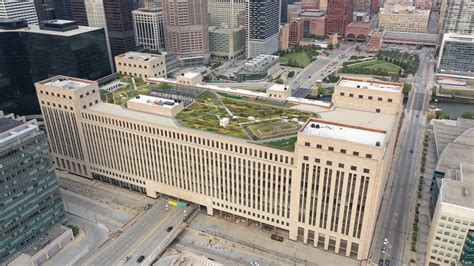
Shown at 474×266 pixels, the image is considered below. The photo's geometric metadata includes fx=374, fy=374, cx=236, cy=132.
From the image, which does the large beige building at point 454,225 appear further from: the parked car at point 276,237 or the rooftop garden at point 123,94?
the rooftop garden at point 123,94

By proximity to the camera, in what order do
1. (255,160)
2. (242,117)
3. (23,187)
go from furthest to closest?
(242,117) → (255,160) → (23,187)

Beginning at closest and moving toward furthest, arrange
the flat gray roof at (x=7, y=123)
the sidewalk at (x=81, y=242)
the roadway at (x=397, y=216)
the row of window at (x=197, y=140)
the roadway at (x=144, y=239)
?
the flat gray roof at (x=7, y=123) → the row of window at (x=197, y=140) → the sidewalk at (x=81, y=242) → the roadway at (x=144, y=239) → the roadway at (x=397, y=216)

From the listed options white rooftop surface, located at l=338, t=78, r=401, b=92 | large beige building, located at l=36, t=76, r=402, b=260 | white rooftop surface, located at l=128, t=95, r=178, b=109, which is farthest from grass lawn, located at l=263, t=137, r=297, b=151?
white rooftop surface, located at l=128, t=95, r=178, b=109

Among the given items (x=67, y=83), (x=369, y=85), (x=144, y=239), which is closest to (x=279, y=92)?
(x=369, y=85)

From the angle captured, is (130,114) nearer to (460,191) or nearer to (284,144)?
(284,144)

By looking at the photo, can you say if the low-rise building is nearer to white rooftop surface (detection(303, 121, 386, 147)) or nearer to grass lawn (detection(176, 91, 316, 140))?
grass lawn (detection(176, 91, 316, 140))

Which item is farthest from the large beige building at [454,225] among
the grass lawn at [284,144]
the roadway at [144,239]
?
the roadway at [144,239]

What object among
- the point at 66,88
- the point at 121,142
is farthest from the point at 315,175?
the point at 66,88
